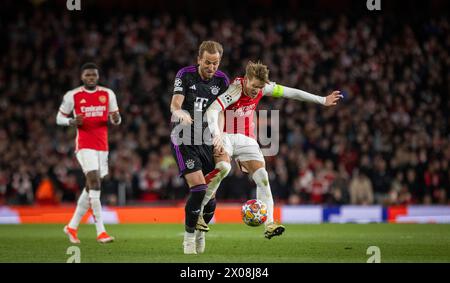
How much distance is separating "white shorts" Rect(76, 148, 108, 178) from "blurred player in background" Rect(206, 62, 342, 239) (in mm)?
2512

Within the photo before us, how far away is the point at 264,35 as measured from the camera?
25.5 meters

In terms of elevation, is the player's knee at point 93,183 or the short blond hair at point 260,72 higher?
the short blond hair at point 260,72

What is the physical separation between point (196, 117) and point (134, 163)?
436 inches

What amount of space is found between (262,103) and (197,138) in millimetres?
12827

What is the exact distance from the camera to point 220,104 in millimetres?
9945

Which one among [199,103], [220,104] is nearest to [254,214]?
[220,104]

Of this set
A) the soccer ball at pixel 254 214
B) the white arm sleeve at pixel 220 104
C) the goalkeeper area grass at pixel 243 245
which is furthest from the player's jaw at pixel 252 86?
the goalkeeper area grass at pixel 243 245

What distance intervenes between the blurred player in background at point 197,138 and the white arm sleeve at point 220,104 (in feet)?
0.46

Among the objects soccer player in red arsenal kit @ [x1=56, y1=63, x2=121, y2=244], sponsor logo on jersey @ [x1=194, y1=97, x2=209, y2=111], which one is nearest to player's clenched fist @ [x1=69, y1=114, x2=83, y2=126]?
soccer player in red arsenal kit @ [x1=56, y1=63, x2=121, y2=244]

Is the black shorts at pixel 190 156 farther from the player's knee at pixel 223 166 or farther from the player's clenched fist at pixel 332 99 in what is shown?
the player's clenched fist at pixel 332 99

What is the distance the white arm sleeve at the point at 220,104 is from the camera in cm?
973
